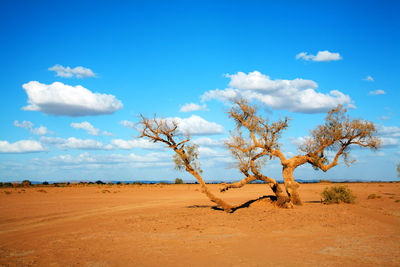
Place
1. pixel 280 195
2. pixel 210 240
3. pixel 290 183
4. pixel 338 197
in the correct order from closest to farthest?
pixel 210 240 < pixel 280 195 < pixel 290 183 < pixel 338 197

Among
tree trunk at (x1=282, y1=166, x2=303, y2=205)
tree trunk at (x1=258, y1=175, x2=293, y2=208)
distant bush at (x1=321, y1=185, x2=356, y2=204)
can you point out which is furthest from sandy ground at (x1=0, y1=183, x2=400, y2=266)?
distant bush at (x1=321, y1=185, x2=356, y2=204)

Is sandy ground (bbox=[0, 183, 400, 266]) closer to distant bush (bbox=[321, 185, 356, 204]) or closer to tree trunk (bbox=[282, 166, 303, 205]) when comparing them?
tree trunk (bbox=[282, 166, 303, 205])

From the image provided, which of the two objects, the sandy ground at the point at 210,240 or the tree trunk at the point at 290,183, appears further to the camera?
the tree trunk at the point at 290,183

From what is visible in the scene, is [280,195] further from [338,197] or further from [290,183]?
[338,197]

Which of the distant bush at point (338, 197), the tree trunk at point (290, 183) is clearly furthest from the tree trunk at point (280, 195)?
the distant bush at point (338, 197)

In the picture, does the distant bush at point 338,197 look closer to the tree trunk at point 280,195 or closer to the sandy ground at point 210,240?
the sandy ground at point 210,240

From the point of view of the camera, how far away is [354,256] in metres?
9.40

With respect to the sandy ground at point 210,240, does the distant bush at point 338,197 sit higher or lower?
higher

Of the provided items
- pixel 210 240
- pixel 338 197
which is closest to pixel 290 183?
pixel 338 197

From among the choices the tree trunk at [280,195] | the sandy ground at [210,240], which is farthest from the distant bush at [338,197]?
the tree trunk at [280,195]

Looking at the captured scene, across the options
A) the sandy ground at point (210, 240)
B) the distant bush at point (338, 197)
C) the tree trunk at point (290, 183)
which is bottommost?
the sandy ground at point (210, 240)

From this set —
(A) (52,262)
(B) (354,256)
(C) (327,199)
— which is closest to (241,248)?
(B) (354,256)

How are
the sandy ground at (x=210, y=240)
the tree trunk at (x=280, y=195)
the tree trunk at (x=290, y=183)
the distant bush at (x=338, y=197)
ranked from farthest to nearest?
1. the distant bush at (x=338, y=197)
2. the tree trunk at (x=290, y=183)
3. the tree trunk at (x=280, y=195)
4. the sandy ground at (x=210, y=240)

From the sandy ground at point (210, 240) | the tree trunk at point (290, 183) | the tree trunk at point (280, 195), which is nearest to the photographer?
the sandy ground at point (210, 240)
